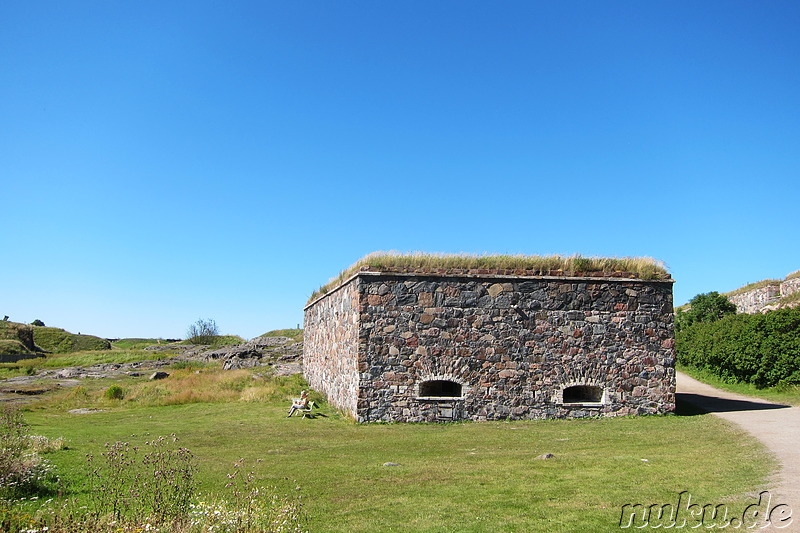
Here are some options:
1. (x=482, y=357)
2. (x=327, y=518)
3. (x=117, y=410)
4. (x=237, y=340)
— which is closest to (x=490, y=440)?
(x=482, y=357)

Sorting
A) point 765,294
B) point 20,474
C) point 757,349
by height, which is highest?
point 765,294

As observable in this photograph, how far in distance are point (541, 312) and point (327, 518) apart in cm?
1023

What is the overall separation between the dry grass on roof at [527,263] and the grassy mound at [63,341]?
205ft

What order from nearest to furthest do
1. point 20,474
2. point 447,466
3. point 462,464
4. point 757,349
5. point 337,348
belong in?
point 20,474, point 447,466, point 462,464, point 337,348, point 757,349

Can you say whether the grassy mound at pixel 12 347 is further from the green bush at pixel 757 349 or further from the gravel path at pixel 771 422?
the green bush at pixel 757 349

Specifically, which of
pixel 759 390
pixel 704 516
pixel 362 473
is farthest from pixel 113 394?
pixel 759 390

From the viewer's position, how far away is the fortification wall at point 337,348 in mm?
15999

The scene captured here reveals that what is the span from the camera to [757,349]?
66.9 ft

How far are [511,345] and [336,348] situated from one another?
5.90 meters

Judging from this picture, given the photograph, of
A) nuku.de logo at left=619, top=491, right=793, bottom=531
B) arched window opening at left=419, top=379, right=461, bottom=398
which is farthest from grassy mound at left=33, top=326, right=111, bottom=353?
nuku.de logo at left=619, top=491, right=793, bottom=531

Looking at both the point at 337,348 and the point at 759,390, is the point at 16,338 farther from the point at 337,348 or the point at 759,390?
the point at 759,390

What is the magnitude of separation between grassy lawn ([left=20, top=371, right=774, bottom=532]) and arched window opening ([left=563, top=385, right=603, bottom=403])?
1.06 meters

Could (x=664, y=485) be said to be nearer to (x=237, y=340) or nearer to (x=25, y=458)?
(x=25, y=458)

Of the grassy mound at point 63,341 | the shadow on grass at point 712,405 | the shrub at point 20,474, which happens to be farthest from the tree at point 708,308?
the grassy mound at point 63,341
